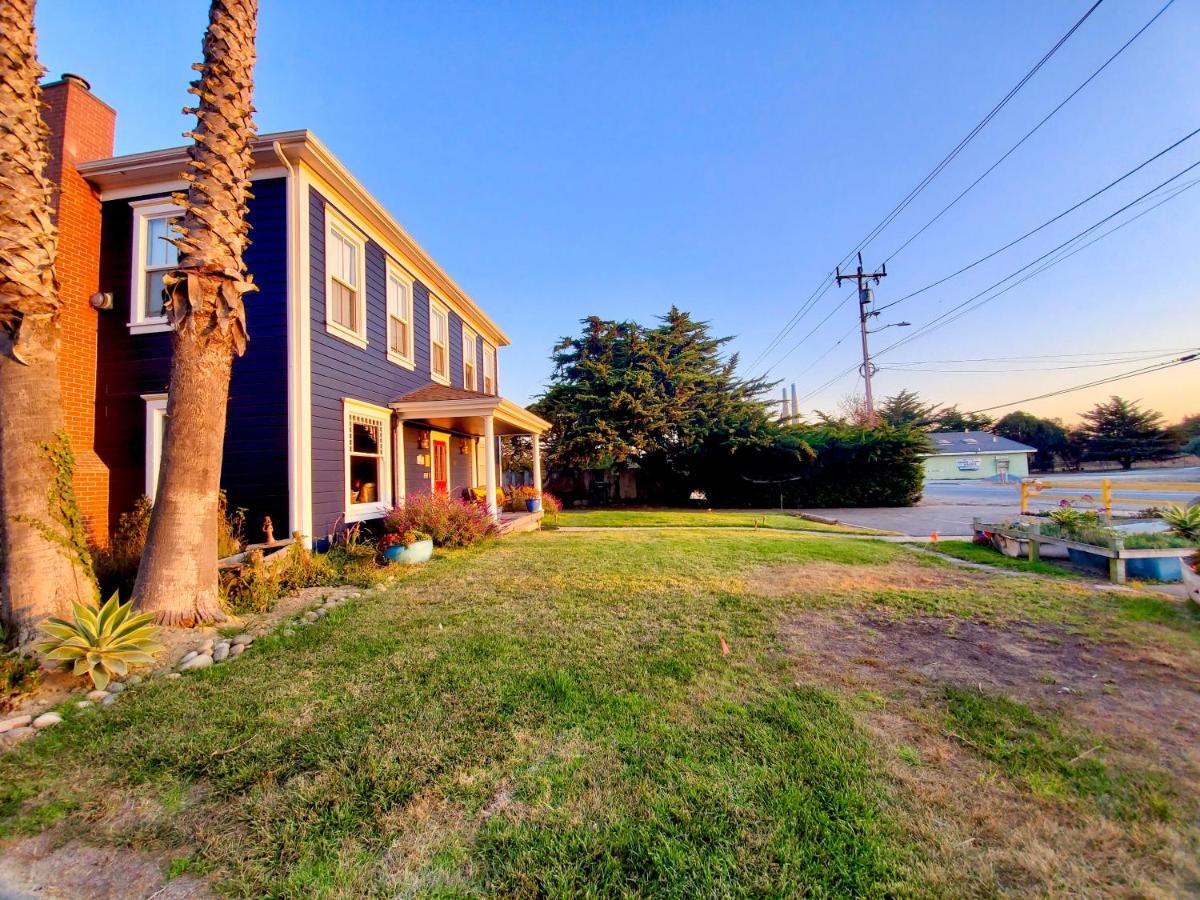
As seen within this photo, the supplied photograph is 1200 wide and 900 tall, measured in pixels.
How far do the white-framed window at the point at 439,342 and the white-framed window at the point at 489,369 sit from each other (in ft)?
10.0

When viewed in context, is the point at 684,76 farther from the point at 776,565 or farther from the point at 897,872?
the point at 897,872

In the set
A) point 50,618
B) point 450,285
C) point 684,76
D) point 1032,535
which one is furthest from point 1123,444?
point 50,618

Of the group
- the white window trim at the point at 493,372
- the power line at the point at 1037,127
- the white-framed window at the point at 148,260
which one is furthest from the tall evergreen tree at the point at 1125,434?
the white-framed window at the point at 148,260

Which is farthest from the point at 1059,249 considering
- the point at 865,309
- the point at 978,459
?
the point at 978,459

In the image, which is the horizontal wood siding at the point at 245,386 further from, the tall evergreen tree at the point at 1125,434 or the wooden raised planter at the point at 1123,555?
the tall evergreen tree at the point at 1125,434

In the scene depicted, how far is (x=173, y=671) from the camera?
3.38 meters

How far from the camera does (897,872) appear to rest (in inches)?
62.1

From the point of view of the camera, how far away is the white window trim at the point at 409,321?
9211 mm

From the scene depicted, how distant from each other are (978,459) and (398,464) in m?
44.6

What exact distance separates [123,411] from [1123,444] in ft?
216

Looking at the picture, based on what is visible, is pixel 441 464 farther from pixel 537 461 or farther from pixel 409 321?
pixel 409 321

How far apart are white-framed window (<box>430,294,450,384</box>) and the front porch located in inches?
22.0

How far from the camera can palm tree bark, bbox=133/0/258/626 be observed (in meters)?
4.16

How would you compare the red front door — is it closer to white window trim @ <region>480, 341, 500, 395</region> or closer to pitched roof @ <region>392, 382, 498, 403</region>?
pitched roof @ <region>392, 382, 498, 403</region>
